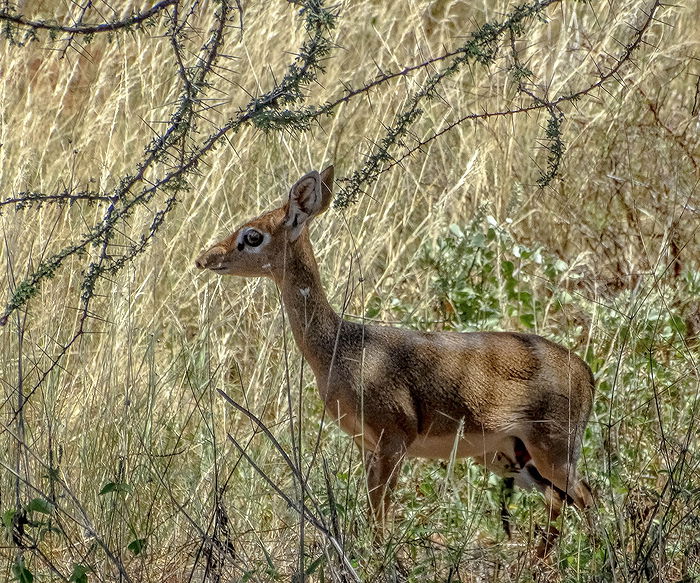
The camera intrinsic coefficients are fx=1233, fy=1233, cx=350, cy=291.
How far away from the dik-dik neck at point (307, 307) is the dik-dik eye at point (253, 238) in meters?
0.11

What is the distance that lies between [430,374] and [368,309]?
4.18ft

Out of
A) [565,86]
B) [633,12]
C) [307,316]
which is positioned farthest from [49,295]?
[633,12]

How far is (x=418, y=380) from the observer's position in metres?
4.27

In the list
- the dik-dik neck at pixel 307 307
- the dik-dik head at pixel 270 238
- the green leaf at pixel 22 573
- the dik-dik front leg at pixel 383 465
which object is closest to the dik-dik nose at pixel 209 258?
the dik-dik head at pixel 270 238

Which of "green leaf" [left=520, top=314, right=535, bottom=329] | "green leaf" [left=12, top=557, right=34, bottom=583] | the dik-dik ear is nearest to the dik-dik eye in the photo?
the dik-dik ear

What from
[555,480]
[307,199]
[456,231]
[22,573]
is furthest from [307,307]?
[22,573]

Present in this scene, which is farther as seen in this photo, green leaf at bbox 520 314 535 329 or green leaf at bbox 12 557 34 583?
green leaf at bbox 520 314 535 329

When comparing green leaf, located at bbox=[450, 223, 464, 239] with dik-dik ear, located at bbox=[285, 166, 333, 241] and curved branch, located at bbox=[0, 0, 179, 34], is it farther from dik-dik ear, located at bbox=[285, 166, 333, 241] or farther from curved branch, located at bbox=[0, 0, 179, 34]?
curved branch, located at bbox=[0, 0, 179, 34]

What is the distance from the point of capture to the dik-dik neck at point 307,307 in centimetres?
431

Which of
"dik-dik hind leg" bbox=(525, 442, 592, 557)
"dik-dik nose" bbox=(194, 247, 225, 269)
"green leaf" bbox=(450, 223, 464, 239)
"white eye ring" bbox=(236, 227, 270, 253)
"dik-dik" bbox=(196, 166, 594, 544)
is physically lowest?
"dik-dik hind leg" bbox=(525, 442, 592, 557)

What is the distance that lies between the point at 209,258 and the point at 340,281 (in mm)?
1347

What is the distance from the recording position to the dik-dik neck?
431cm

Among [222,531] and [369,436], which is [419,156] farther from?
[222,531]

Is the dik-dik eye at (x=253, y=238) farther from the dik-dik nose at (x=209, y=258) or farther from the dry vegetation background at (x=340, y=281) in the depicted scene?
the dry vegetation background at (x=340, y=281)
